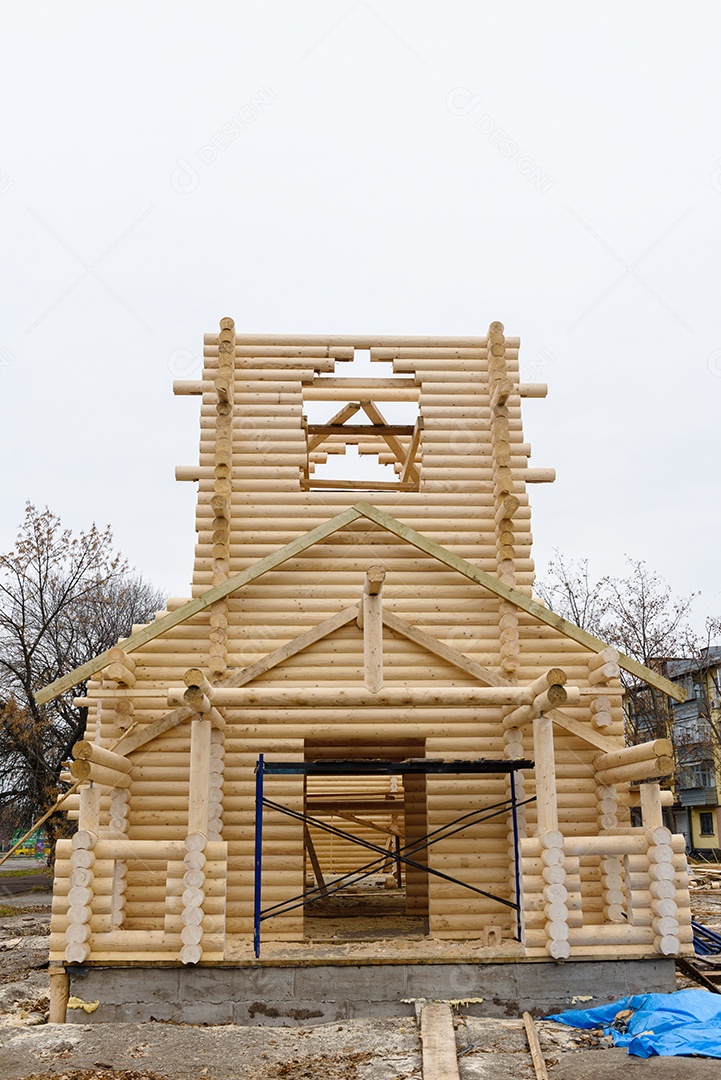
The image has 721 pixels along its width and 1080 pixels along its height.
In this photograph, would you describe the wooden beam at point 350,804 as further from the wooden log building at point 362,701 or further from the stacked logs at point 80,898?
the stacked logs at point 80,898

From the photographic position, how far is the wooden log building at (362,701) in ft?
34.9

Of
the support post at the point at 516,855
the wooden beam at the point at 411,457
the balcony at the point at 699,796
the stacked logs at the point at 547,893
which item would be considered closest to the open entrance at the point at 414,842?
the support post at the point at 516,855

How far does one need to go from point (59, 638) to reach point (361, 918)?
76.2 ft

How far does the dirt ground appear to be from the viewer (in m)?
8.38

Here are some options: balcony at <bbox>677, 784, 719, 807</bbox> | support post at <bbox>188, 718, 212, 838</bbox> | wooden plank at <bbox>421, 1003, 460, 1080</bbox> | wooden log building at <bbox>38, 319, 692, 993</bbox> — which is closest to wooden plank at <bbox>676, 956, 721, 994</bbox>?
wooden log building at <bbox>38, 319, 692, 993</bbox>

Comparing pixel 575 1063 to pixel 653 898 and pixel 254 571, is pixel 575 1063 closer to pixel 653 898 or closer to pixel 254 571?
pixel 653 898

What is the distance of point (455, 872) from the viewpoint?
41.4ft

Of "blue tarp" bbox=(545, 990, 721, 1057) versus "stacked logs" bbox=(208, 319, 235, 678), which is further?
Result: "stacked logs" bbox=(208, 319, 235, 678)

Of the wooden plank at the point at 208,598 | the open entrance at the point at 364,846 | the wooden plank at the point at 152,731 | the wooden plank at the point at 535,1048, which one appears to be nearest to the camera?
the wooden plank at the point at 535,1048

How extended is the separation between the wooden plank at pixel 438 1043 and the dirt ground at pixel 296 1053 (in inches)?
4.9

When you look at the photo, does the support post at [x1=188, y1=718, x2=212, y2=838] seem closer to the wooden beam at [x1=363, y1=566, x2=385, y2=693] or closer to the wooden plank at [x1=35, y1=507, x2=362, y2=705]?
the wooden plank at [x1=35, y1=507, x2=362, y2=705]

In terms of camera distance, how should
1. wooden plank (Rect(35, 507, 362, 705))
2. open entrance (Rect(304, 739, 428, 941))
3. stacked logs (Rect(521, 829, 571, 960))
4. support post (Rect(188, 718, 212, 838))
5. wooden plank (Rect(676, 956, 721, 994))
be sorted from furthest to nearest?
open entrance (Rect(304, 739, 428, 941)), wooden plank (Rect(35, 507, 362, 705)), wooden plank (Rect(676, 956, 721, 994)), support post (Rect(188, 718, 212, 838)), stacked logs (Rect(521, 829, 571, 960))

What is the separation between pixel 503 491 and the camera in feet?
46.0

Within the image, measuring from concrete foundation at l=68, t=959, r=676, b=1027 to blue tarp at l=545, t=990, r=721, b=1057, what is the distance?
291 mm
